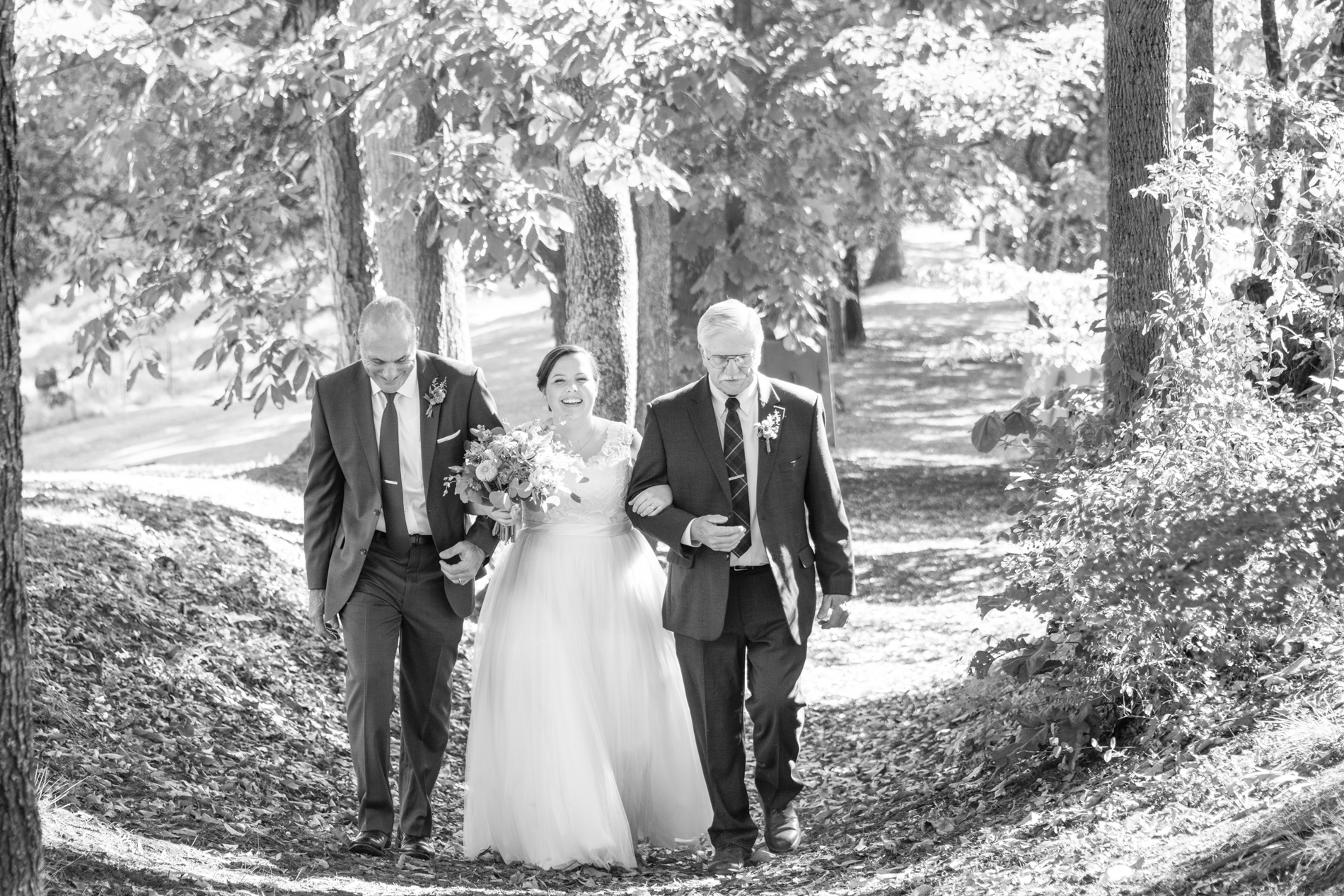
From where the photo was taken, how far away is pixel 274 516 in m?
11.6

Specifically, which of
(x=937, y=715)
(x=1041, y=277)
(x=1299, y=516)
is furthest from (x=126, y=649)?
(x=1041, y=277)

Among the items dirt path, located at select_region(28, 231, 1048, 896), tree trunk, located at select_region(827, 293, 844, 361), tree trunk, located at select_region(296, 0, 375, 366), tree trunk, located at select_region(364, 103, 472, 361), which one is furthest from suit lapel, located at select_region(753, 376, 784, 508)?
tree trunk, located at select_region(827, 293, 844, 361)

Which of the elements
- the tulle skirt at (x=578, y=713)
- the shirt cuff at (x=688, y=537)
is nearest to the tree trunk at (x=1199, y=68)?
the shirt cuff at (x=688, y=537)

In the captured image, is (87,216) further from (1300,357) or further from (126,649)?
(1300,357)

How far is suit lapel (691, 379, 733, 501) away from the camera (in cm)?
631

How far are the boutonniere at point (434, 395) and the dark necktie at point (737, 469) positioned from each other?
1321 millimetres

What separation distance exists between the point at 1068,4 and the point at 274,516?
11630 millimetres

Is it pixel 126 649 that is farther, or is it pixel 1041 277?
pixel 1041 277

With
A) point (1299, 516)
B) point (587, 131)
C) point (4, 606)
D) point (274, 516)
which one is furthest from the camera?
point (274, 516)

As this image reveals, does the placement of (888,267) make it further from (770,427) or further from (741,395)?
(770,427)

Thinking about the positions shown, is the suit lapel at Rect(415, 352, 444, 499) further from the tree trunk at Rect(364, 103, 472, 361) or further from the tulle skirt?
the tree trunk at Rect(364, 103, 472, 361)

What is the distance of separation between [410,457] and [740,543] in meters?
1.58

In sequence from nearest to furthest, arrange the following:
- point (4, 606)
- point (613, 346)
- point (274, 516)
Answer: point (4, 606) < point (613, 346) < point (274, 516)

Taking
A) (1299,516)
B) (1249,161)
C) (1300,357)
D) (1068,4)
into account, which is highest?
(1068,4)
